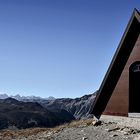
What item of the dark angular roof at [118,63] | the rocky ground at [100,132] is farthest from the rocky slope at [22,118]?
the rocky ground at [100,132]

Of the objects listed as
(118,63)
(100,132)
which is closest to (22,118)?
(118,63)

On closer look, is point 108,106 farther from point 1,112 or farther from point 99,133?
point 1,112

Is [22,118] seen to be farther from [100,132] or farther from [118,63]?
[100,132]

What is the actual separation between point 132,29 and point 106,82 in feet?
15.4

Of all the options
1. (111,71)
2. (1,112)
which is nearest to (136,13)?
(111,71)

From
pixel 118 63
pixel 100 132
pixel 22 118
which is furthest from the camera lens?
pixel 22 118

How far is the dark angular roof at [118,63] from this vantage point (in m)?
26.6

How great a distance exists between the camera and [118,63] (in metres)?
27.5

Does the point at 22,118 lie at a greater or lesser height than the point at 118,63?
greater

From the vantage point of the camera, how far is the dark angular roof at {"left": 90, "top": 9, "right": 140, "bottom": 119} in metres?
26.6

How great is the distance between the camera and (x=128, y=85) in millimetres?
26250

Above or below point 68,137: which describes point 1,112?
above

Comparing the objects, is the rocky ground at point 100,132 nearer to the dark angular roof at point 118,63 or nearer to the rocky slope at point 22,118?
the dark angular roof at point 118,63

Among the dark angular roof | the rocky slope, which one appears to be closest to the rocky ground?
the dark angular roof
